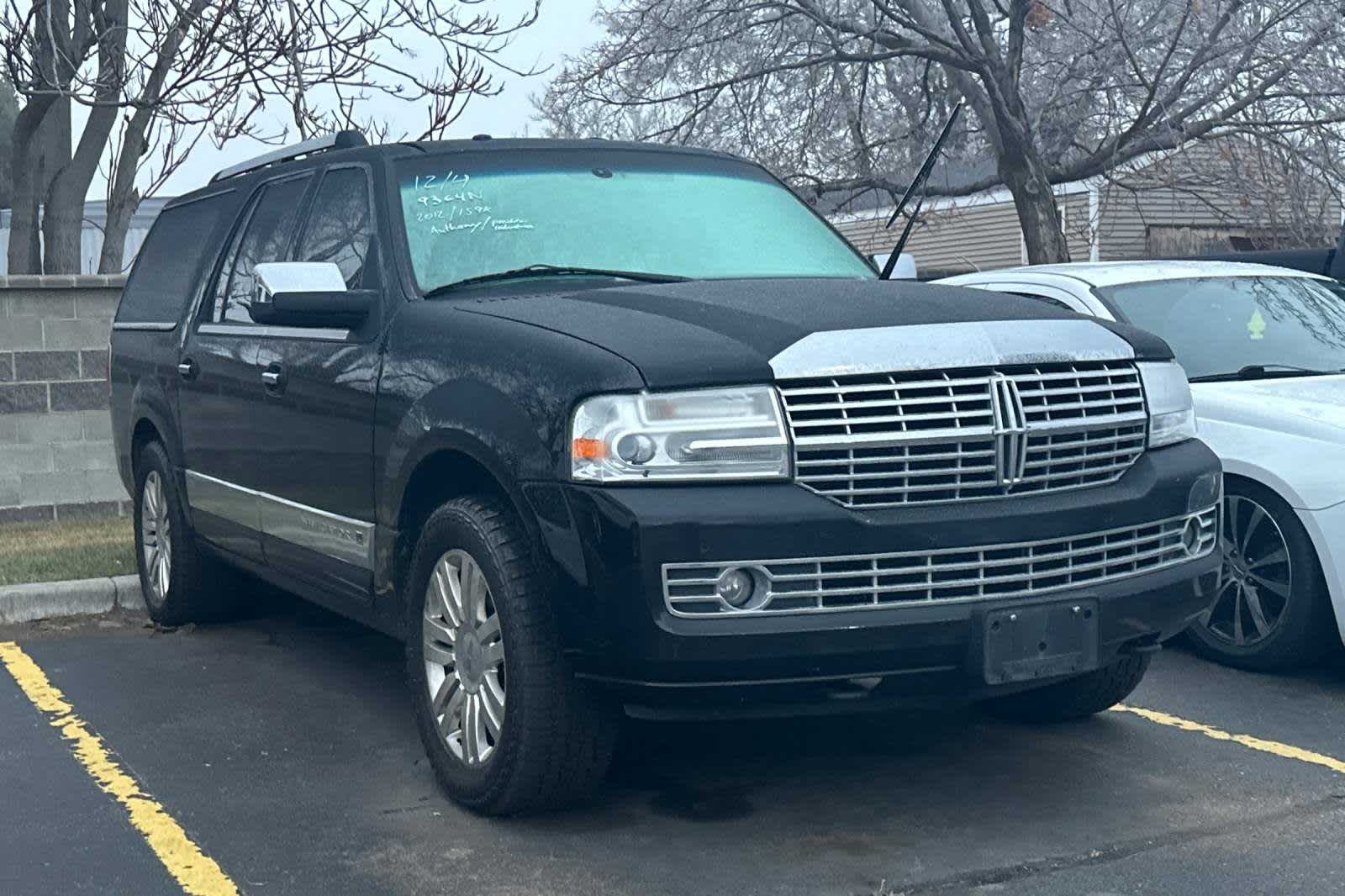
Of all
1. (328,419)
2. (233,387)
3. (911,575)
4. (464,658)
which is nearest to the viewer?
(911,575)

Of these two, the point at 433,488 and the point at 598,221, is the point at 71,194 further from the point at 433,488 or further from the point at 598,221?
the point at 433,488

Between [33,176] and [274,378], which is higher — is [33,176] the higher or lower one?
the higher one

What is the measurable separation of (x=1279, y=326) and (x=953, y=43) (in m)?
9.88

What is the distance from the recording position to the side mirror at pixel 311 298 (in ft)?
16.7

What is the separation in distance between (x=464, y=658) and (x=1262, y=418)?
327cm

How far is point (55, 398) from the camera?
10914 mm

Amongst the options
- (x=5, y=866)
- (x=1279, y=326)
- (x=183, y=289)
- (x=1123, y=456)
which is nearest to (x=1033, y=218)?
(x=1279, y=326)

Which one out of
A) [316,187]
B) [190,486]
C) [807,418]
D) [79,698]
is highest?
[316,187]

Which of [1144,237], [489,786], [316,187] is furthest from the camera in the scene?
[1144,237]

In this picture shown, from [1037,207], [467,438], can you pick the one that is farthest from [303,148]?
[1037,207]

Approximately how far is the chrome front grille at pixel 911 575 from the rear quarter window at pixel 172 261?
3.44 metres

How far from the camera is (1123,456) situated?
186 inches

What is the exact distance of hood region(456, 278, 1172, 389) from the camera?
4.26 m

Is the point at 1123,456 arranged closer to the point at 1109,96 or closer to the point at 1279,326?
the point at 1279,326
